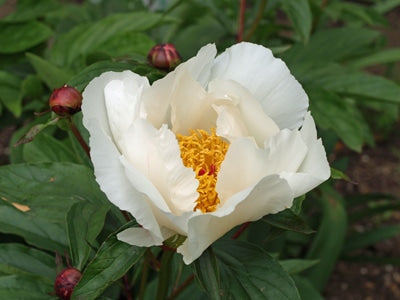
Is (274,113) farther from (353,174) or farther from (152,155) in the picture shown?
(353,174)

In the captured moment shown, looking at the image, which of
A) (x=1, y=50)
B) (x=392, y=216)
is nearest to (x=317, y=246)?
(x=392, y=216)

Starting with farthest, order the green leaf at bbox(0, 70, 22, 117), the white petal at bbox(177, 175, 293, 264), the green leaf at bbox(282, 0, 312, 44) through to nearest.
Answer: the green leaf at bbox(0, 70, 22, 117) < the green leaf at bbox(282, 0, 312, 44) < the white petal at bbox(177, 175, 293, 264)

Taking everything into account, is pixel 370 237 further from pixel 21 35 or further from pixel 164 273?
pixel 164 273

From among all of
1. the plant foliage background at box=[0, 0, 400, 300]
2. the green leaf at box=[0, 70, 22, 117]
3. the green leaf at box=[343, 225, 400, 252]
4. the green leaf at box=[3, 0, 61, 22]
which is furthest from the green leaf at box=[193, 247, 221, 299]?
the green leaf at box=[343, 225, 400, 252]

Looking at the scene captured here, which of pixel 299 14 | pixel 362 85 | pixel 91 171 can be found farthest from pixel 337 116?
pixel 91 171

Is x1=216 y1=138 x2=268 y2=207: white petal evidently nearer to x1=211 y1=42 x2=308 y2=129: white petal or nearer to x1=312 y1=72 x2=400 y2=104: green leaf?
x1=211 y1=42 x2=308 y2=129: white petal
